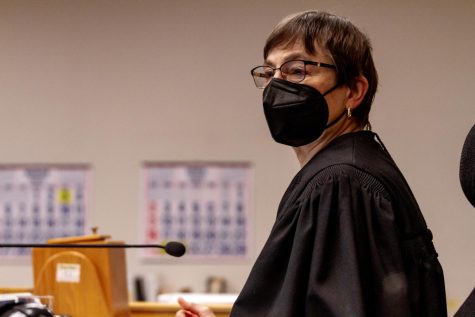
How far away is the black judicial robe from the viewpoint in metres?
1.34

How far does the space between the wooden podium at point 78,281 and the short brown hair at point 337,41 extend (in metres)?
0.86

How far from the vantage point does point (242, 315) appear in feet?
4.73

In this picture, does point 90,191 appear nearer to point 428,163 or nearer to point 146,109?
point 146,109

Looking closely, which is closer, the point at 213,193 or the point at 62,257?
the point at 62,257

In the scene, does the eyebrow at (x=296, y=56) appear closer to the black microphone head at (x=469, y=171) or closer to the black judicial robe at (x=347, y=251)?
the black judicial robe at (x=347, y=251)

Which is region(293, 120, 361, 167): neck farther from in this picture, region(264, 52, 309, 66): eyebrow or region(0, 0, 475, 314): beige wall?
region(0, 0, 475, 314): beige wall

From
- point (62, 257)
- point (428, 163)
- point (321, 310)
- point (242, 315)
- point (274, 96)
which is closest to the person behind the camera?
point (321, 310)

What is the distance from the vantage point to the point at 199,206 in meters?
4.13

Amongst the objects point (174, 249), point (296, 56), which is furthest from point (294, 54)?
point (174, 249)

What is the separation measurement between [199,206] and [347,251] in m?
2.82

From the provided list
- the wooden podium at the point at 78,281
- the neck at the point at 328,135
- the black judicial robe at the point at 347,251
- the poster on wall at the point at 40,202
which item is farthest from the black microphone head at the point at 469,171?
the poster on wall at the point at 40,202

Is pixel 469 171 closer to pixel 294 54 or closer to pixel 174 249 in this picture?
pixel 294 54

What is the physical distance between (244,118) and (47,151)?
115 cm

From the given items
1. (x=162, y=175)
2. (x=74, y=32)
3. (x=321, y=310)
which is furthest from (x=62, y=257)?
(x=74, y=32)
